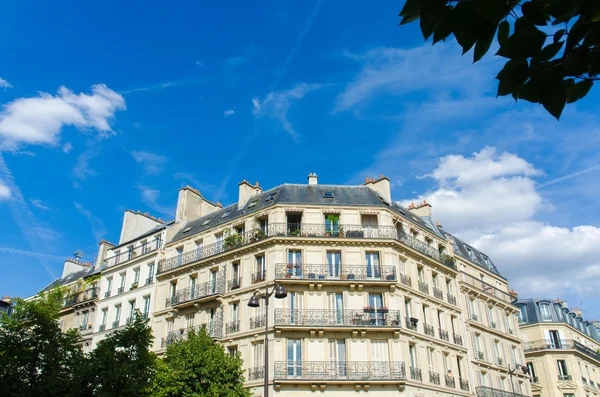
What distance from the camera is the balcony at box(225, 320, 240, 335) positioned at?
2830cm

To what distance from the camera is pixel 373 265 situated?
28.8m

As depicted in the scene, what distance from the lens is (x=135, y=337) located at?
2295 cm

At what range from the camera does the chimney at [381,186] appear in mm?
33094

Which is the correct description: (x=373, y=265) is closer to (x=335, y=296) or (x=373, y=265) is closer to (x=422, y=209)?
(x=335, y=296)

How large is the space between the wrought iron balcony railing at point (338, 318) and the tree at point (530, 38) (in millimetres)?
25111

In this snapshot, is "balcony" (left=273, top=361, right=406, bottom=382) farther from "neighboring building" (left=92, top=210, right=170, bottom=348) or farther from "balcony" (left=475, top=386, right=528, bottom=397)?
"neighboring building" (left=92, top=210, right=170, bottom=348)

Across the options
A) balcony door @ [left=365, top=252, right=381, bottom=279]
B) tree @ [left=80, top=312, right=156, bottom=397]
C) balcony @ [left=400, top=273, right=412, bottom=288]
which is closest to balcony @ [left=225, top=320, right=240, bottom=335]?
tree @ [left=80, top=312, right=156, bottom=397]

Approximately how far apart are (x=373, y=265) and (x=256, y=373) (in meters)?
8.03

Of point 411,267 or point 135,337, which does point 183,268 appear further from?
point 411,267

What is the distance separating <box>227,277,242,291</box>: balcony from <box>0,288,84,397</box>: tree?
26.0 ft

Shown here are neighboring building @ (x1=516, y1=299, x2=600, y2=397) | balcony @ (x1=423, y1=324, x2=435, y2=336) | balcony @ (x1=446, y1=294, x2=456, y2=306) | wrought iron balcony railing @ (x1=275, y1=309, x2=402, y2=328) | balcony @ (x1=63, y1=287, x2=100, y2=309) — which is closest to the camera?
wrought iron balcony railing @ (x1=275, y1=309, x2=402, y2=328)

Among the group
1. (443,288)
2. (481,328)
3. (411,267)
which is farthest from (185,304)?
(481,328)

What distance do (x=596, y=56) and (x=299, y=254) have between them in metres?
26.9

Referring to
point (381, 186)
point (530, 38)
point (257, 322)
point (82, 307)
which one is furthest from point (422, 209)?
point (530, 38)
